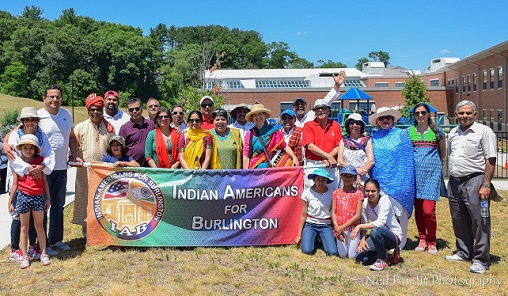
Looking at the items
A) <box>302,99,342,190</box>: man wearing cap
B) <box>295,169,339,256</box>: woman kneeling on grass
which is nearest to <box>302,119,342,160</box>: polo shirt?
<box>302,99,342,190</box>: man wearing cap

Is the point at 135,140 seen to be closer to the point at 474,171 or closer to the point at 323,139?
the point at 323,139

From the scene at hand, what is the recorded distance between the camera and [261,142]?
6.25m

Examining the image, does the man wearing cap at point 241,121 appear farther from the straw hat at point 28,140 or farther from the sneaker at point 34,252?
the sneaker at point 34,252

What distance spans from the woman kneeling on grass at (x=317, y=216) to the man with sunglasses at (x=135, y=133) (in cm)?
231

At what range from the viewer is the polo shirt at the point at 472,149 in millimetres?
5105

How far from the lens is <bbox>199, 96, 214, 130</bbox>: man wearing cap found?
6824 mm

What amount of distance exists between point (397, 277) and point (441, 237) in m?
2.25

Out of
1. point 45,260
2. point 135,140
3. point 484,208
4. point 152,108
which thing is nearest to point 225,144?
point 135,140

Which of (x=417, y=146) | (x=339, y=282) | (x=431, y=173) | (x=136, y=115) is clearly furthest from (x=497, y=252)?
(x=136, y=115)

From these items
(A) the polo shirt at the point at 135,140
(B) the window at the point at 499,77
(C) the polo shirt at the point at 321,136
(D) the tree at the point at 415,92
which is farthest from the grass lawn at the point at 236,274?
(D) the tree at the point at 415,92

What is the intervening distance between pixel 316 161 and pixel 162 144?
2131 millimetres

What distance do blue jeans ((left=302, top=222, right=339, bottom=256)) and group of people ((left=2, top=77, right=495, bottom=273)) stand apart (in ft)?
0.04

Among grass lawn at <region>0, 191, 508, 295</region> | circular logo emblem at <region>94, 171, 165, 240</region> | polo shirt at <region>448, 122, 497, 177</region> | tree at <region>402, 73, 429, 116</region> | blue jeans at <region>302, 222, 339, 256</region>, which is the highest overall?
tree at <region>402, 73, 429, 116</region>

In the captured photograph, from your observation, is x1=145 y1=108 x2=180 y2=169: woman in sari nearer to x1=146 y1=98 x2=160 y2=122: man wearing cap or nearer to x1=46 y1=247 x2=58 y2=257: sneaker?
x1=146 y1=98 x2=160 y2=122: man wearing cap
